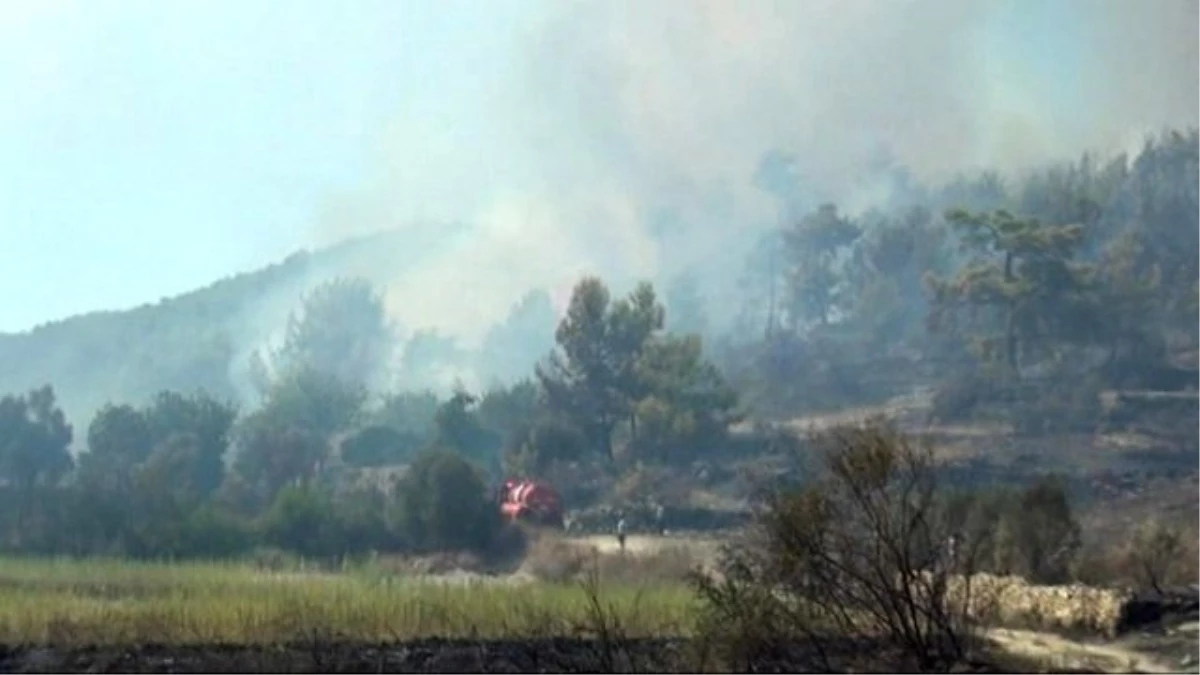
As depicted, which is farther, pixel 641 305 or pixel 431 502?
pixel 641 305

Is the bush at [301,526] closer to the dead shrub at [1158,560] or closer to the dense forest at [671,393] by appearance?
the dense forest at [671,393]

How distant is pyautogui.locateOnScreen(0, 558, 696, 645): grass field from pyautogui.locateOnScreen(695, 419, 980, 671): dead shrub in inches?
88.8

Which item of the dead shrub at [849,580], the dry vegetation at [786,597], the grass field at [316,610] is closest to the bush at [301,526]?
the dry vegetation at [786,597]

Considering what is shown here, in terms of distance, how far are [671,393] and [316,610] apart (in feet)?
152

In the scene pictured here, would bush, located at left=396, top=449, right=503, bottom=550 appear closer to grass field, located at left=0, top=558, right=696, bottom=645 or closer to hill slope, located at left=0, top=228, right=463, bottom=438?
grass field, located at left=0, top=558, right=696, bottom=645

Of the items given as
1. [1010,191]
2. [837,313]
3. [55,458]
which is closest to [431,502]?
[55,458]

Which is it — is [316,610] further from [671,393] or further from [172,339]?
[172,339]

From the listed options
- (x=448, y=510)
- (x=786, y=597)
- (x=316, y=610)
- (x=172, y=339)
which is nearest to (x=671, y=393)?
(x=448, y=510)

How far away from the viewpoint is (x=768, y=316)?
393 ft

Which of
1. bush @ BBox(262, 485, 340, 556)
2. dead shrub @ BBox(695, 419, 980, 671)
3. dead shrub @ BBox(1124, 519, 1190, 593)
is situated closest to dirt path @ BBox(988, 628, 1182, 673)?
dead shrub @ BBox(695, 419, 980, 671)

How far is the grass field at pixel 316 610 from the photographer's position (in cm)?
2744

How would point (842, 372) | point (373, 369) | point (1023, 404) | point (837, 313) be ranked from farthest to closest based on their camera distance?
point (373, 369)
point (837, 313)
point (842, 372)
point (1023, 404)

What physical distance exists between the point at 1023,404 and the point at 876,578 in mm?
54911

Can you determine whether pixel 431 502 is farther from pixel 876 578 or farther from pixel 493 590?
pixel 876 578
